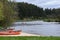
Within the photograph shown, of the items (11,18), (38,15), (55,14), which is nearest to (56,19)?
(55,14)

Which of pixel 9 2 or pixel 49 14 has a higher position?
pixel 9 2

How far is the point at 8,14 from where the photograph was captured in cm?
3934

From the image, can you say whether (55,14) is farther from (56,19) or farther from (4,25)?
(4,25)

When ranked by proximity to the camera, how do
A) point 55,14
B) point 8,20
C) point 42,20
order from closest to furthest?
point 8,20
point 55,14
point 42,20

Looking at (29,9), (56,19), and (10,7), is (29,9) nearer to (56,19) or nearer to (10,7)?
(56,19)

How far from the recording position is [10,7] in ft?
133

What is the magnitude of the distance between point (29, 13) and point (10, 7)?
75426 millimetres

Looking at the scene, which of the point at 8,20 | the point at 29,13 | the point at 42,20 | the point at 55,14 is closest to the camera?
the point at 8,20

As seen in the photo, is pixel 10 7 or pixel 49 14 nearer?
pixel 10 7

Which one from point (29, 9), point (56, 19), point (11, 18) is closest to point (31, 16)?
point (29, 9)

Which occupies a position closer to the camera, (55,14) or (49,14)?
(55,14)

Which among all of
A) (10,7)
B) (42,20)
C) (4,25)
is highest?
(10,7)

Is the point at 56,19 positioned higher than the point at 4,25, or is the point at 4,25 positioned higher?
the point at 4,25

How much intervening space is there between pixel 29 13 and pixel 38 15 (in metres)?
8.61
